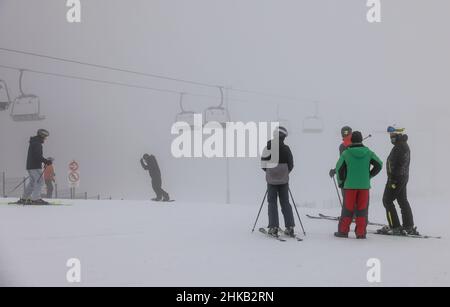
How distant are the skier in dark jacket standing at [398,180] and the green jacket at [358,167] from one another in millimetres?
388

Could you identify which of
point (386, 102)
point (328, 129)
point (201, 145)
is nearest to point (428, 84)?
point (386, 102)

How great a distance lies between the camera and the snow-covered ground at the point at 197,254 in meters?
4.48

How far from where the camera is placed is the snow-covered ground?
176 inches

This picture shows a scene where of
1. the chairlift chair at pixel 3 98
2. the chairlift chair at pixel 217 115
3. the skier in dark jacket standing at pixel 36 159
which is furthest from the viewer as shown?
the chairlift chair at pixel 217 115

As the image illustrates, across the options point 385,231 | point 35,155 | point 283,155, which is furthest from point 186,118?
point 385,231

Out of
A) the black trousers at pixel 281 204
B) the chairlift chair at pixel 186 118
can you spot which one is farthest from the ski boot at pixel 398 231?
the chairlift chair at pixel 186 118

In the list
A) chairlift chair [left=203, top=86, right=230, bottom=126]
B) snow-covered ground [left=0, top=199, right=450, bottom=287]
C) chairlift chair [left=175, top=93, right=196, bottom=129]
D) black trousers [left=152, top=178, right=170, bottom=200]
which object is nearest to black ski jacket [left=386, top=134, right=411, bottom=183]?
snow-covered ground [left=0, top=199, right=450, bottom=287]

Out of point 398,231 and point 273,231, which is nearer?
point 273,231

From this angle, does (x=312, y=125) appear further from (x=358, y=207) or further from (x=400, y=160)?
(x=358, y=207)

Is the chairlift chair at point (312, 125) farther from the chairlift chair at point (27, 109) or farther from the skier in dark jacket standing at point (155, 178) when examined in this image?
the chairlift chair at point (27, 109)

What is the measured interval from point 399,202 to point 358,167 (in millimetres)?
1017

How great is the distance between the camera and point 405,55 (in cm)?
18475

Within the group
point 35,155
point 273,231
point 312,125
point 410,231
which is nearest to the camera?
point 273,231

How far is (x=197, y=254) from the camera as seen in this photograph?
18.2 feet
